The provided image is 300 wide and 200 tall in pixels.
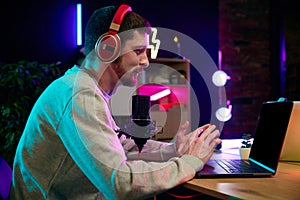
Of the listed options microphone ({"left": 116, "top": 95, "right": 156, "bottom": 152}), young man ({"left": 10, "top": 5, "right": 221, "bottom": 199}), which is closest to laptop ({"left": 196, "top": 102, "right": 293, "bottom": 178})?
young man ({"left": 10, "top": 5, "right": 221, "bottom": 199})

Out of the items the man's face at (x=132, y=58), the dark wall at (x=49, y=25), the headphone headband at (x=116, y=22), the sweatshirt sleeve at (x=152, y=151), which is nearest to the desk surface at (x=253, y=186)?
the sweatshirt sleeve at (x=152, y=151)

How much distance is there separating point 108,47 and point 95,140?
0.38m

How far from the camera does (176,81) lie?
13.0 feet

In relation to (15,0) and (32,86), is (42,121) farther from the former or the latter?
(15,0)

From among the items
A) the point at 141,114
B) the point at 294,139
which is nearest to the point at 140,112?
the point at 141,114

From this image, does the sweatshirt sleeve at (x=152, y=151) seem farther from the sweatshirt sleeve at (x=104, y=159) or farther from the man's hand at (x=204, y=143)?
the sweatshirt sleeve at (x=104, y=159)

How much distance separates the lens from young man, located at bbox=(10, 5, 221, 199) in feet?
3.27

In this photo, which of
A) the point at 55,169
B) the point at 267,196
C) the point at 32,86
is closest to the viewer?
the point at 267,196

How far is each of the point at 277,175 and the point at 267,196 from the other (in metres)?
0.36

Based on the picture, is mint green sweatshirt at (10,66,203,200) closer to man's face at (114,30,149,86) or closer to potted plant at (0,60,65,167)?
man's face at (114,30,149,86)

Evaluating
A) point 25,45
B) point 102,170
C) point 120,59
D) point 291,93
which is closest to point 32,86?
point 25,45

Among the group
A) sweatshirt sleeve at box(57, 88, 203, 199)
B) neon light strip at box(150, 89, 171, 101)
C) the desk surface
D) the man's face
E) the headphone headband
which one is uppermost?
the headphone headband

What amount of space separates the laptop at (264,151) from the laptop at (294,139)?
175 millimetres

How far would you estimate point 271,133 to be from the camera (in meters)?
1.30
